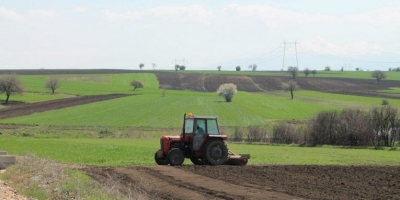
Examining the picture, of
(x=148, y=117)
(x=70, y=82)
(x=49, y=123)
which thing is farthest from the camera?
(x=70, y=82)

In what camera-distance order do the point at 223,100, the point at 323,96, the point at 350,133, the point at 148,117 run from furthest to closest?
the point at 323,96, the point at 223,100, the point at 148,117, the point at 350,133

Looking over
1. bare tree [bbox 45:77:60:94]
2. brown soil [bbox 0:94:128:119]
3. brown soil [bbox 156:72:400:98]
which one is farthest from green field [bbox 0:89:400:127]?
bare tree [bbox 45:77:60:94]

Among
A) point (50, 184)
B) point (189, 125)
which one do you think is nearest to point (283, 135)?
point (189, 125)

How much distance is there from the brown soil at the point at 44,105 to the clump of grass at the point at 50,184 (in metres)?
56.0

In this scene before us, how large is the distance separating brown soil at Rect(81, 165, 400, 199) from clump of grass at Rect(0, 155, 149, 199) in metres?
1.21

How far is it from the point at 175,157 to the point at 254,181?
6.41 m

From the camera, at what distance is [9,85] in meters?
93.8

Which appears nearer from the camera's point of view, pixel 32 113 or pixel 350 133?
pixel 350 133

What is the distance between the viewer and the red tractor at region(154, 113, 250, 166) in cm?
2644

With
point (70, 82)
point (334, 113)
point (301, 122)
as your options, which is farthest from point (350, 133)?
point (70, 82)

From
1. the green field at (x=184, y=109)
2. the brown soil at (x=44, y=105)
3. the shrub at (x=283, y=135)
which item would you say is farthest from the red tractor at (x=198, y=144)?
the brown soil at (x=44, y=105)

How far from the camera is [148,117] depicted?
255ft

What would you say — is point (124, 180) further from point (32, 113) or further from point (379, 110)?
point (32, 113)

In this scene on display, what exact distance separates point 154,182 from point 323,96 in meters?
91.7
